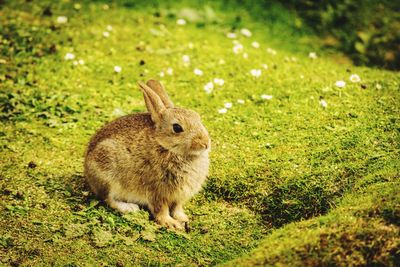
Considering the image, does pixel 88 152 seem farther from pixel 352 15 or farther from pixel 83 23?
pixel 352 15

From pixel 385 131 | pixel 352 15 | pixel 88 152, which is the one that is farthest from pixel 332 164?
pixel 352 15

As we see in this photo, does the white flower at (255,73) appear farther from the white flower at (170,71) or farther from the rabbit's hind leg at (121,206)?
the rabbit's hind leg at (121,206)

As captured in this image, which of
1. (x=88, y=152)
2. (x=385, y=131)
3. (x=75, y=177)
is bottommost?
(x=75, y=177)

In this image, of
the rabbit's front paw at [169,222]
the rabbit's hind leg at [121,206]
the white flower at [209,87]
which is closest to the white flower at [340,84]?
the white flower at [209,87]

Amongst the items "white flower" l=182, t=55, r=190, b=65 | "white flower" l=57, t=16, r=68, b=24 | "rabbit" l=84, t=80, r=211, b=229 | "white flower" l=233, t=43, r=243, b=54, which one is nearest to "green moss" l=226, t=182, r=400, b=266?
"rabbit" l=84, t=80, r=211, b=229

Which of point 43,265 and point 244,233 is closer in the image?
point 43,265

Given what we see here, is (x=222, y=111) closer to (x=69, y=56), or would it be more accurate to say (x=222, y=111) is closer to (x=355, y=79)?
(x=355, y=79)
